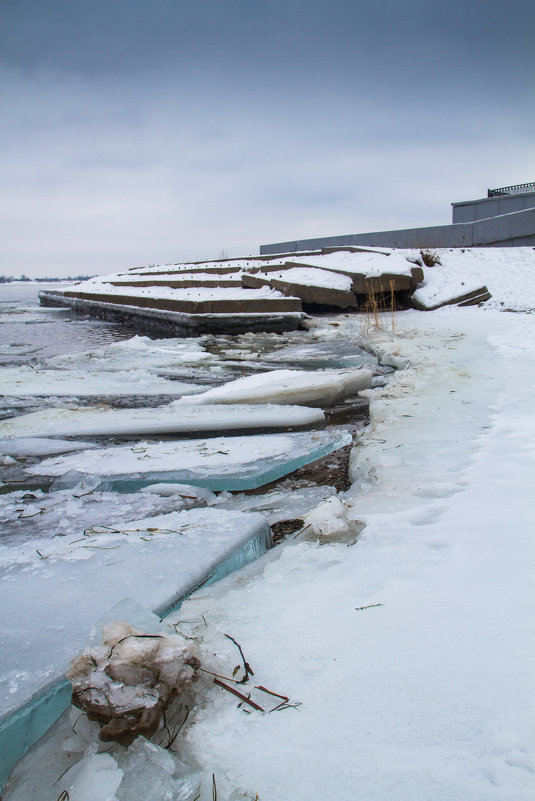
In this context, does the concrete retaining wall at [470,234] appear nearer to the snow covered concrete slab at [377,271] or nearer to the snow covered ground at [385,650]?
the snow covered concrete slab at [377,271]

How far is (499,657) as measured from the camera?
103 cm

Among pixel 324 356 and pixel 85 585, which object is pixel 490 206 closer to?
pixel 324 356

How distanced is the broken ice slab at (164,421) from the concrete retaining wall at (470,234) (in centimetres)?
1355

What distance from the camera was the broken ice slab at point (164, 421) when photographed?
3.28 meters

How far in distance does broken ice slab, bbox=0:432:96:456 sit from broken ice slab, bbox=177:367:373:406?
957mm

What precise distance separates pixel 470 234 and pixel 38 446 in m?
Result: 15.5

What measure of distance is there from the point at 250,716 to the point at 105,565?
0.75 metres

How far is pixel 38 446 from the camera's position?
3012 millimetres

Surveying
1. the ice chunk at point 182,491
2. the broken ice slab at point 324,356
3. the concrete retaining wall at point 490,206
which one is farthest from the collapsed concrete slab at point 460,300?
the concrete retaining wall at point 490,206

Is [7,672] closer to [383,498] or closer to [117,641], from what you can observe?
[117,641]

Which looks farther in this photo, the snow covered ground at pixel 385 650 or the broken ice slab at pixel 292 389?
the broken ice slab at pixel 292 389

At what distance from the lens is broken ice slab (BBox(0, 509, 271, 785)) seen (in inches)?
40.3

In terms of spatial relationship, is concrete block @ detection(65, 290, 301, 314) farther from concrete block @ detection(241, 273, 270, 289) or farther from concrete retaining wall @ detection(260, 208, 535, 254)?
concrete retaining wall @ detection(260, 208, 535, 254)

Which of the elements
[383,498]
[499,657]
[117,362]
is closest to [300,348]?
[117,362]
